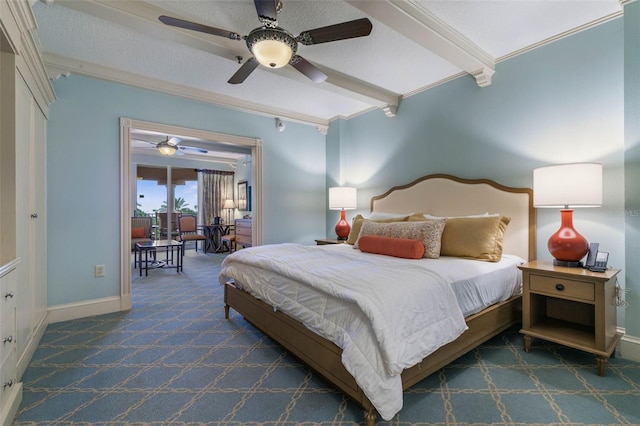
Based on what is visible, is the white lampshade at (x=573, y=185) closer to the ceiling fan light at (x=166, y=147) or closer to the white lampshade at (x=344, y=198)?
the white lampshade at (x=344, y=198)

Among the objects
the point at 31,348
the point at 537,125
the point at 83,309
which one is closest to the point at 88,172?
the point at 83,309

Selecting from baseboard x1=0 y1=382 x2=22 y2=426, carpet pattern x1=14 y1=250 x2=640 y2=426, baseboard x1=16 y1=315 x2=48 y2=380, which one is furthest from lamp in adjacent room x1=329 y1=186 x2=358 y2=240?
baseboard x1=0 y1=382 x2=22 y2=426

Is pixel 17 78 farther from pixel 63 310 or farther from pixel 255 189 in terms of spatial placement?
pixel 255 189

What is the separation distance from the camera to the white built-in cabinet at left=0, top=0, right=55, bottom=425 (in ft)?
5.10

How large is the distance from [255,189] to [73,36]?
97.2 inches

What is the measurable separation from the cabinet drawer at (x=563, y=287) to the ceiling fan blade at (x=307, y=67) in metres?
2.31

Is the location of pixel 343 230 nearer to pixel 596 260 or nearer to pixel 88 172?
pixel 596 260

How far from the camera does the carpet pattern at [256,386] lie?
1.57 m

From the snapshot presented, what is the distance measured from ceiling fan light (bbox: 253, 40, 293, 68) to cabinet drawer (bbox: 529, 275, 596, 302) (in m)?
2.42

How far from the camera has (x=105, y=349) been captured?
7.65 feet

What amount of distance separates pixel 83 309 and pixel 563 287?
4305mm

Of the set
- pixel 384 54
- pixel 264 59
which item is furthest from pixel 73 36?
pixel 384 54

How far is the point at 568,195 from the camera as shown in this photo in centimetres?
211

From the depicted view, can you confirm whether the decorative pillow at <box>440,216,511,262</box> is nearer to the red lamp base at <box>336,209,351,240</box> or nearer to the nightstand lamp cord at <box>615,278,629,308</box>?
the nightstand lamp cord at <box>615,278,629,308</box>
